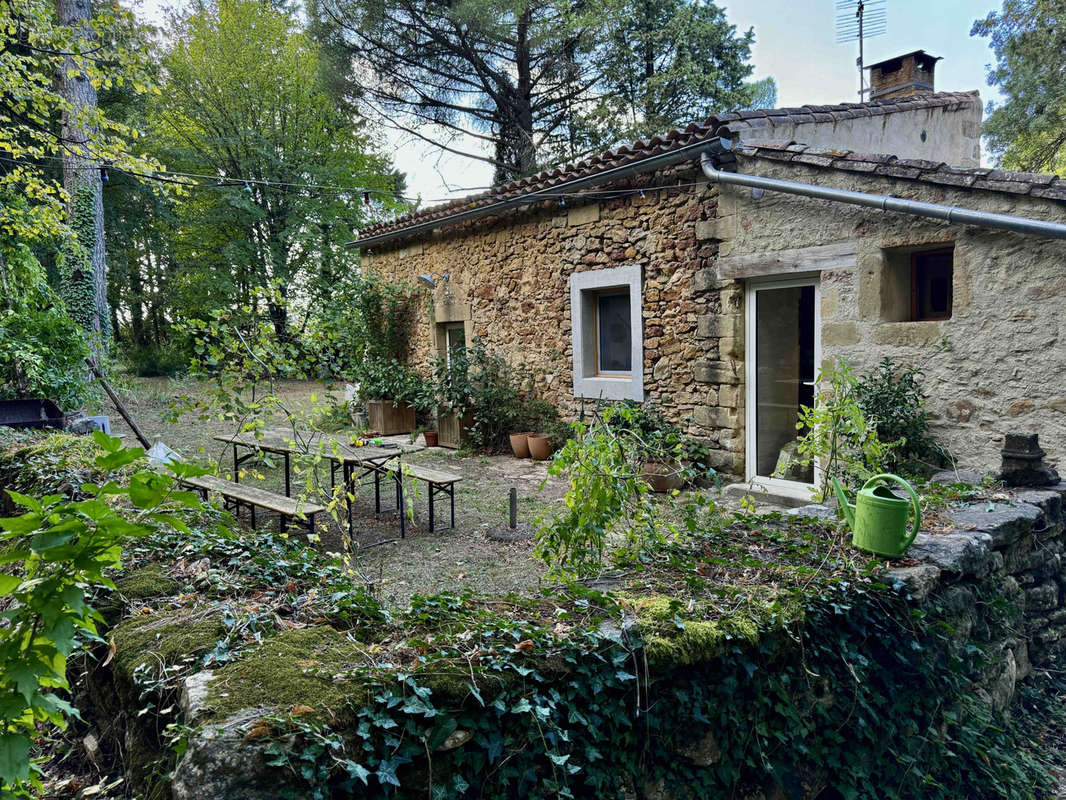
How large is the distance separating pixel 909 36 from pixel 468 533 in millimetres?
9126

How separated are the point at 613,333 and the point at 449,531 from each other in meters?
3.37

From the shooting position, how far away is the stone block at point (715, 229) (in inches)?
239

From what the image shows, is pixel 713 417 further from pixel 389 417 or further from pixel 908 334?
pixel 389 417

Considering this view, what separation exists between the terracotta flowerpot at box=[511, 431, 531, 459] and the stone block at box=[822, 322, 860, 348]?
12.8 feet

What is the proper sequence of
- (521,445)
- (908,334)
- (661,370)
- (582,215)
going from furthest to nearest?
(521,445), (582,215), (661,370), (908,334)

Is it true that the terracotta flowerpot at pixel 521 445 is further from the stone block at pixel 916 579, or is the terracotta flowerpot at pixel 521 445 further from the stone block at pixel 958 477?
the stone block at pixel 916 579

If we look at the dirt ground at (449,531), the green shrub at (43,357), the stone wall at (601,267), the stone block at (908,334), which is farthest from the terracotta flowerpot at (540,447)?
the green shrub at (43,357)

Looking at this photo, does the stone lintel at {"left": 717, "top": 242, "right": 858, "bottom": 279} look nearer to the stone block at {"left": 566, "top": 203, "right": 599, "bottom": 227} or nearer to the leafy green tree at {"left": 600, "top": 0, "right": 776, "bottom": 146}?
the stone block at {"left": 566, "top": 203, "right": 599, "bottom": 227}

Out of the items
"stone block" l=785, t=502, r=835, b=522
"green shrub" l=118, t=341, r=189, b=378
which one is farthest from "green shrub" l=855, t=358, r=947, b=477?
"green shrub" l=118, t=341, r=189, b=378

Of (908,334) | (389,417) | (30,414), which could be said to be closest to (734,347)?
(908,334)

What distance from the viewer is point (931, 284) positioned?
509cm

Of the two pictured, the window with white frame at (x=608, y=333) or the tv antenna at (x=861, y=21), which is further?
the tv antenna at (x=861, y=21)

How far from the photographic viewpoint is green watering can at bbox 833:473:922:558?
2674mm

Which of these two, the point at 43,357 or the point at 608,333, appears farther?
the point at 608,333
